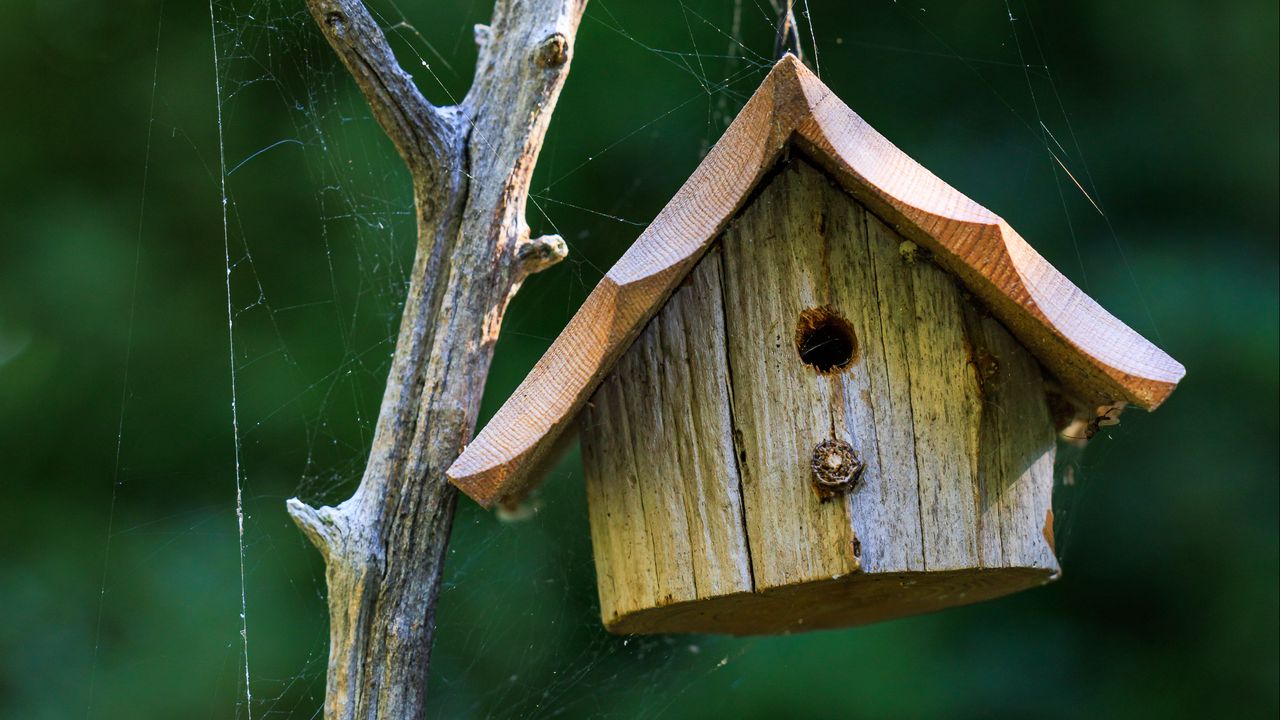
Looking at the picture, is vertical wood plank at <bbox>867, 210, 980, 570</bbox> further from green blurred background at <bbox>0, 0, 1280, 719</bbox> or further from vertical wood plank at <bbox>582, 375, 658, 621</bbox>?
green blurred background at <bbox>0, 0, 1280, 719</bbox>

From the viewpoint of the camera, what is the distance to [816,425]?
1681 millimetres

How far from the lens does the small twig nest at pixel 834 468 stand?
1.64 meters

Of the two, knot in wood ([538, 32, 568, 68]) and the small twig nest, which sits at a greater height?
knot in wood ([538, 32, 568, 68])

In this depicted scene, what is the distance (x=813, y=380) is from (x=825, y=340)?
0.13 m

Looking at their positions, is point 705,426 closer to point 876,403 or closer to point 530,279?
point 876,403

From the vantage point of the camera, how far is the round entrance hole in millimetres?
1721

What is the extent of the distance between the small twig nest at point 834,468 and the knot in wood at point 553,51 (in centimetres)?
81

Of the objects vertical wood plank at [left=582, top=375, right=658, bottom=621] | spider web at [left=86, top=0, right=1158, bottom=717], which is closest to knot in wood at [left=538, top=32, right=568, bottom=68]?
vertical wood plank at [left=582, top=375, right=658, bottom=621]

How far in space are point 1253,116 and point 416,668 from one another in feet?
10.8

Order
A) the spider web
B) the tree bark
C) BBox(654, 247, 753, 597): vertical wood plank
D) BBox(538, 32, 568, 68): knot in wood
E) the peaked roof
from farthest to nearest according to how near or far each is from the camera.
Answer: the spider web
BBox(538, 32, 568, 68): knot in wood
the tree bark
BBox(654, 247, 753, 597): vertical wood plank
the peaked roof

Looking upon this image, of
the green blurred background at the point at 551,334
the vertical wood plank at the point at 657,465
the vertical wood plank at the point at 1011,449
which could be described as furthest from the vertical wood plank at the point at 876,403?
the green blurred background at the point at 551,334

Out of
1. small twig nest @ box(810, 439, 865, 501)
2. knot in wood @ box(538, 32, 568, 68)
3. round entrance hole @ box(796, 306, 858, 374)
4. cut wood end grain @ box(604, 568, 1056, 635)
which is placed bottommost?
cut wood end grain @ box(604, 568, 1056, 635)

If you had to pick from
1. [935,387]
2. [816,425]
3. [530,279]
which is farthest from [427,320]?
[530,279]

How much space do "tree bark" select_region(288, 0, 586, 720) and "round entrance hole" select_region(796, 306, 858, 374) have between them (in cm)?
49
